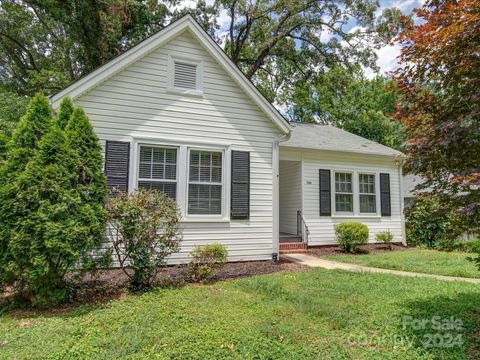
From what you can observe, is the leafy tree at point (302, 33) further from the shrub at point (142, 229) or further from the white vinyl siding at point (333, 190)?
the shrub at point (142, 229)

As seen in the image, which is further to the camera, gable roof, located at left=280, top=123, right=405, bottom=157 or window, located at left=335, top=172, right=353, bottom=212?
window, located at left=335, top=172, right=353, bottom=212

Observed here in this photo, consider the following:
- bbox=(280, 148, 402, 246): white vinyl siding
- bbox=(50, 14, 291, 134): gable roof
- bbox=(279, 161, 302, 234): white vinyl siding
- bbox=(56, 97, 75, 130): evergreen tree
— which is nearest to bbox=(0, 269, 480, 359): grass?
bbox=(56, 97, 75, 130): evergreen tree

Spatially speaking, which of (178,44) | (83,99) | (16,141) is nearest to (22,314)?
(16,141)

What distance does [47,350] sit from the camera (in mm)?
3365

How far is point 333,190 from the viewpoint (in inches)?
444

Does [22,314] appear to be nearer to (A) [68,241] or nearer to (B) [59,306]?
(B) [59,306]

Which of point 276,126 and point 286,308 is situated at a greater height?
point 276,126

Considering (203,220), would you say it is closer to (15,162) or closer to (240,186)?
(240,186)

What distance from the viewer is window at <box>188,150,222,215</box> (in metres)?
7.64

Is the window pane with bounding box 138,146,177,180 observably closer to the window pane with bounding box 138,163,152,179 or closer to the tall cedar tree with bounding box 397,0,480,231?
the window pane with bounding box 138,163,152,179

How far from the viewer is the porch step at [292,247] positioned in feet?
33.7

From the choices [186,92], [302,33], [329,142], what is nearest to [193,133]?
[186,92]

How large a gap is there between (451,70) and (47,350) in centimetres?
583

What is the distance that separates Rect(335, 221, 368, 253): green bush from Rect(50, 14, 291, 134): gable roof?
4149 mm
